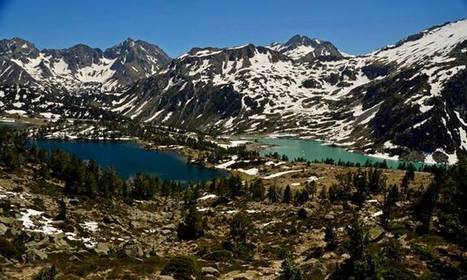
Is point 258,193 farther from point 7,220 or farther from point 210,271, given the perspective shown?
point 210,271

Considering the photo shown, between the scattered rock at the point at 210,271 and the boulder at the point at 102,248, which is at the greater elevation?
the scattered rock at the point at 210,271

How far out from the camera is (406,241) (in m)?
53.3

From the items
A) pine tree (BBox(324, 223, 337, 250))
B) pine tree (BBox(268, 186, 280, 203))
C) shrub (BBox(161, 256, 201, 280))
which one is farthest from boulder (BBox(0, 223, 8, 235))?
pine tree (BBox(268, 186, 280, 203))

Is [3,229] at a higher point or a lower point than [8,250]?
higher

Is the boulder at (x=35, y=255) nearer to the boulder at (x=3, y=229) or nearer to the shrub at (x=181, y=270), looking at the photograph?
the boulder at (x=3, y=229)

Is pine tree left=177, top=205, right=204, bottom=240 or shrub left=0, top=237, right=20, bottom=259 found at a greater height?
shrub left=0, top=237, right=20, bottom=259

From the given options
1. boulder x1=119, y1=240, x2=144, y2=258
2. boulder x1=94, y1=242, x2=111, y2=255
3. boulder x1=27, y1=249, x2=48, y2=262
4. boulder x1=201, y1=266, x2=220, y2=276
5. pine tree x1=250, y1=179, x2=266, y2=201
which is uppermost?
boulder x1=27, y1=249, x2=48, y2=262

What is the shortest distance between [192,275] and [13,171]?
256 feet

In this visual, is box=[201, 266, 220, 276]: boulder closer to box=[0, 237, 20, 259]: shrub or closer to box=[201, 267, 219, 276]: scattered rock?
box=[201, 267, 219, 276]: scattered rock

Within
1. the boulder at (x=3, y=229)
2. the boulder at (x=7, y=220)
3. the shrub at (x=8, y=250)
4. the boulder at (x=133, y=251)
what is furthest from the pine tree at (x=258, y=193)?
the shrub at (x=8, y=250)

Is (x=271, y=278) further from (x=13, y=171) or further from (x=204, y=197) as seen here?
(x=204, y=197)

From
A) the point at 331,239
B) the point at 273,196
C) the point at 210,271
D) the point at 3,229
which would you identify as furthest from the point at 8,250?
the point at 273,196

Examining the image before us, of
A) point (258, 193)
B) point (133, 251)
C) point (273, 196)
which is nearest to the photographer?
point (133, 251)

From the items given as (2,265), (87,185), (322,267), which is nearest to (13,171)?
(87,185)
